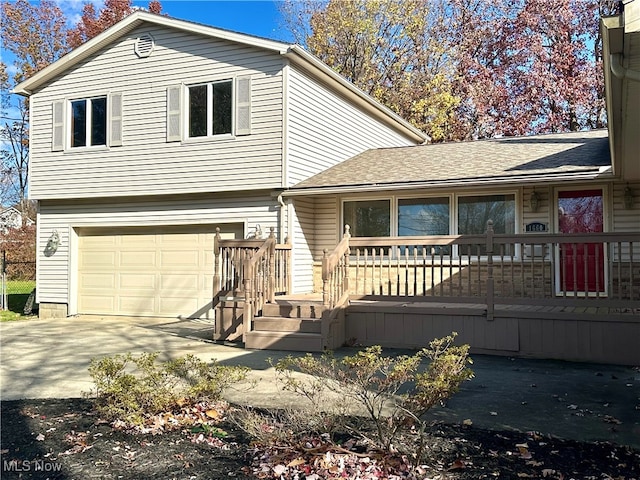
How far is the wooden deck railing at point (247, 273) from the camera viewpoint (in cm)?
889

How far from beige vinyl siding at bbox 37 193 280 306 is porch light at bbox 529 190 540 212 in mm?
4909

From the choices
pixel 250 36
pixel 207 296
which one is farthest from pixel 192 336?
pixel 250 36

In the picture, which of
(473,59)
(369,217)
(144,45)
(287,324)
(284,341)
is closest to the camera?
(284,341)

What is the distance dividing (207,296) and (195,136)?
139 inches

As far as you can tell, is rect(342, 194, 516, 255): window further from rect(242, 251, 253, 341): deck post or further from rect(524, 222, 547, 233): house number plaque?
rect(242, 251, 253, 341): deck post

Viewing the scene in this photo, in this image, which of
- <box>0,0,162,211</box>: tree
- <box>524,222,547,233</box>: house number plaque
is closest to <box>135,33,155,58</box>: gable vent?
<box>524,222,547,233</box>: house number plaque

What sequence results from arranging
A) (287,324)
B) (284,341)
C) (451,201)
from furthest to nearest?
(451,201) → (287,324) → (284,341)

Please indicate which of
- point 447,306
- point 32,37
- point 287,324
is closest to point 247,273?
point 287,324

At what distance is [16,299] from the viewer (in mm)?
17609

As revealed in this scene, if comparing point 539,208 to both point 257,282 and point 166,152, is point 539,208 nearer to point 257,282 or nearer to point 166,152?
point 257,282

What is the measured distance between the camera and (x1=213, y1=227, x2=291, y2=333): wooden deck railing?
889 centimetres

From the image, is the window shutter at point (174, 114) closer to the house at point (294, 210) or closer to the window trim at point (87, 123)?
the house at point (294, 210)

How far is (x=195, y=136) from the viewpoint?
11812mm

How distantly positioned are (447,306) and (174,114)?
7308mm
